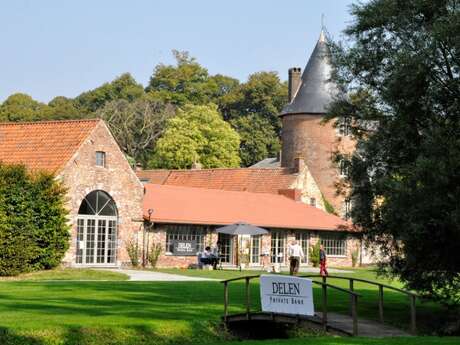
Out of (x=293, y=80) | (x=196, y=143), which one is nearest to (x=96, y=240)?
(x=293, y=80)

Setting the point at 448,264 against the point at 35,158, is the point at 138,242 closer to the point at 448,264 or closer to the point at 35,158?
the point at 35,158

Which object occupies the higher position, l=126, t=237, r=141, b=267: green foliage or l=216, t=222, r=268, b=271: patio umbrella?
l=216, t=222, r=268, b=271: patio umbrella

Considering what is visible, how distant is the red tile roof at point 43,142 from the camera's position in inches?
1545

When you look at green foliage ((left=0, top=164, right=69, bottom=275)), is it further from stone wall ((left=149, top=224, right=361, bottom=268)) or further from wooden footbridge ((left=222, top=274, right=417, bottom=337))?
wooden footbridge ((left=222, top=274, right=417, bottom=337))

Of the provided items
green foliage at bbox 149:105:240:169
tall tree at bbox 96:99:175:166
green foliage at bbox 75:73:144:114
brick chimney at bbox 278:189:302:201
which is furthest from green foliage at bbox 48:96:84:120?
brick chimney at bbox 278:189:302:201

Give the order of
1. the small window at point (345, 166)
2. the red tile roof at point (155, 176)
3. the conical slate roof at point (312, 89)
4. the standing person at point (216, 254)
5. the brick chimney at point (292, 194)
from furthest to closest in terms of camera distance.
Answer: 1. the conical slate roof at point (312, 89)
2. the red tile roof at point (155, 176)
3. the brick chimney at point (292, 194)
4. the standing person at point (216, 254)
5. the small window at point (345, 166)

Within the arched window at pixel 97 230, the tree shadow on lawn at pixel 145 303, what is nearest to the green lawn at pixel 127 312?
the tree shadow on lawn at pixel 145 303

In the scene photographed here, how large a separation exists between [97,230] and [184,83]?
58154mm

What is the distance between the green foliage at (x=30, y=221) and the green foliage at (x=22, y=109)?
53.9 metres

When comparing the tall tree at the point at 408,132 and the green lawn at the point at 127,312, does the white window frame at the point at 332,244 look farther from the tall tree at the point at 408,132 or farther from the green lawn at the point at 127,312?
the tall tree at the point at 408,132

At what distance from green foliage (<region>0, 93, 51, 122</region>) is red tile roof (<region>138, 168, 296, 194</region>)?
29.7 m

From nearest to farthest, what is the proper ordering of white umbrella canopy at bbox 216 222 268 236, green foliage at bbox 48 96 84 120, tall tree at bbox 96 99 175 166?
white umbrella canopy at bbox 216 222 268 236 → tall tree at bbox 96 99 175 166 → green foliage at bbox 48 96 84 120

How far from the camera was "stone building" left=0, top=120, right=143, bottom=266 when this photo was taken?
39.1 metres

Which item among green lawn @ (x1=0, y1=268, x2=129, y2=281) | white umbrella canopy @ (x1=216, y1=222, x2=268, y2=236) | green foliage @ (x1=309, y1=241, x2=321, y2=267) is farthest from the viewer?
green foliage @ (x1=309, y1=241, x2=321, y2=267)
